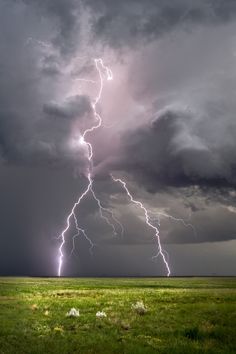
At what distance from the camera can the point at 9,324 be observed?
25484mm

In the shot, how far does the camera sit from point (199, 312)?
3038cm

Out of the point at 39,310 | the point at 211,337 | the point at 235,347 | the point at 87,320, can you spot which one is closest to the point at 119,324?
the point at 87,320

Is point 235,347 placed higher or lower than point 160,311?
lower

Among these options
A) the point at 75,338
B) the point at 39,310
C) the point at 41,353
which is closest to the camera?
the point at 41,353

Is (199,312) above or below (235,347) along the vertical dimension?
above

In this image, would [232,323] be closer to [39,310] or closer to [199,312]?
[199,312]

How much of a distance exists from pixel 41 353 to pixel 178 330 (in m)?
7.70

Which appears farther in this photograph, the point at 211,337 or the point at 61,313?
the point at 61,313

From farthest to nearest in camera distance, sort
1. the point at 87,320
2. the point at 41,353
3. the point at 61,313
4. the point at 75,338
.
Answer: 1. the point at 61,313
2. the point at 87,320
3. the point at 75,338
4. the point at 41,353

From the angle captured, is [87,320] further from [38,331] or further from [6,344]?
[6,344]

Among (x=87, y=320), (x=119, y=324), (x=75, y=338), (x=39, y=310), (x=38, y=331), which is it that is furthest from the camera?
(x=39, y=310)

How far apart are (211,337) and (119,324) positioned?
4.82m

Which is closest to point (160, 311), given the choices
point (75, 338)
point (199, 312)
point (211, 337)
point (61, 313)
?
point (199, 312)

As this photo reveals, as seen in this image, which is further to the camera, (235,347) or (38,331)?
(38,331)
